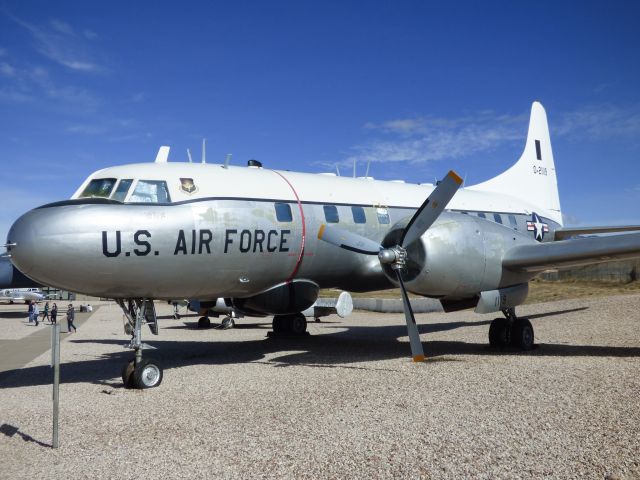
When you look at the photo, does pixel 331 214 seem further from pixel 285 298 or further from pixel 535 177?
pixel 535 177

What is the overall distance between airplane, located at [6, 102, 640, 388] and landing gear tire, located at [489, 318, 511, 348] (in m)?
0.03

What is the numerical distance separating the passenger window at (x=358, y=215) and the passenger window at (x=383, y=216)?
55cm

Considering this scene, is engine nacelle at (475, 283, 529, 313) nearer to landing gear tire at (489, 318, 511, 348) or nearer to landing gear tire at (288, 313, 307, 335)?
landing gear tire at (489, 318, 511, 348)

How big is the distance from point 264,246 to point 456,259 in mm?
4079

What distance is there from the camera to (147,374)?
A: 10023 millimetres

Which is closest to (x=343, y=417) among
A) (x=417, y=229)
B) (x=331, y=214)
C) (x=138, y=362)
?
(x=138, y=362)

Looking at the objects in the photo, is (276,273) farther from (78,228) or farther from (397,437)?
(397,437)

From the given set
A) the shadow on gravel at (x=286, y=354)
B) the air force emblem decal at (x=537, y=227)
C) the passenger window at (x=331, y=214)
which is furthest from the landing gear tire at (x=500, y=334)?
the air force emblem decal at (x=537, y=227)

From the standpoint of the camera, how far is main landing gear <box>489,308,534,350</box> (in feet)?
44.0

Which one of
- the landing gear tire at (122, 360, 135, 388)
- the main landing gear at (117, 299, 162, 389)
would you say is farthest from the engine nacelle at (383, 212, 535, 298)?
the landing gear tire at (122, 360, 135, 388)

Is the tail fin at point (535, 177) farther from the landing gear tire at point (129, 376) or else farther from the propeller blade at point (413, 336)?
the landing gear tire at point (129, 376)

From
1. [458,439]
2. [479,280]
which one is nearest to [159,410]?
[458,439]

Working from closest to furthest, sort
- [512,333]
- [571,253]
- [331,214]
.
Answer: [571,253], [331,214], [512,333]

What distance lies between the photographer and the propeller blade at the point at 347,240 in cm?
1218
